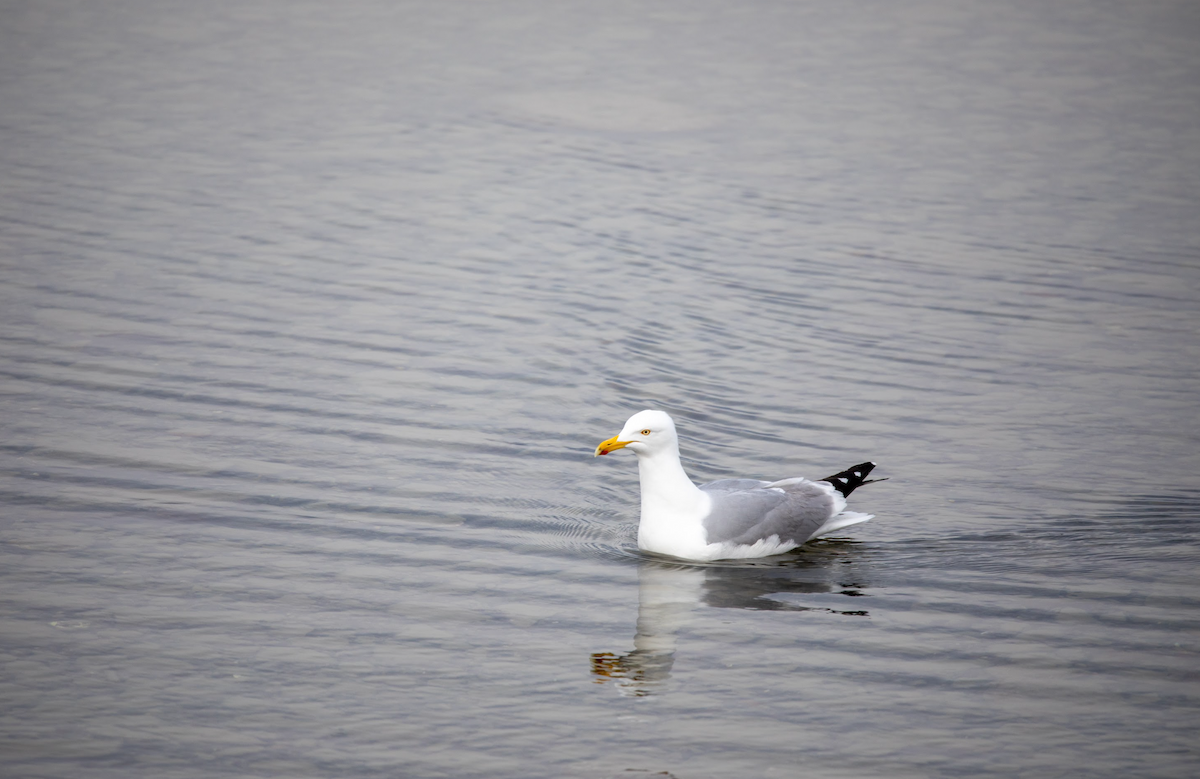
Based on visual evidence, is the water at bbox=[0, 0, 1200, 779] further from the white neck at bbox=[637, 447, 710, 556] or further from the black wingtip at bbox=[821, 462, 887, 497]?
the black wingtip at bbox=[821, 462, 887, 497]

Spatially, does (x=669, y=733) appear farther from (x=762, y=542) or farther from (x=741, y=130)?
(x=741, y=130)

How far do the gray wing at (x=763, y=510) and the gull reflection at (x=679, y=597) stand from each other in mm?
235

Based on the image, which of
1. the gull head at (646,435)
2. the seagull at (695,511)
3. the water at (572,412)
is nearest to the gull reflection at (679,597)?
the water at (572,412)

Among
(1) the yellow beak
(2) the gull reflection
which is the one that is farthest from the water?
(1) the yellow beak

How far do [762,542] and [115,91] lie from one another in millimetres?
17585

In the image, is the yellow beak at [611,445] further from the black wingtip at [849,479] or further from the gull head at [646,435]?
the black wingtip at [849,479]

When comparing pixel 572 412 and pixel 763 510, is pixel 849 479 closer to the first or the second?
pixel 763 510

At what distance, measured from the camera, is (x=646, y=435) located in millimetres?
9969

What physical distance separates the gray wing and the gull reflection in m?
0.23

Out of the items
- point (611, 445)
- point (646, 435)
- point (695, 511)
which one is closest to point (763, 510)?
point (695, 511)

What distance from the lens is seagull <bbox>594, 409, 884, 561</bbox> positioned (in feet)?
32.6

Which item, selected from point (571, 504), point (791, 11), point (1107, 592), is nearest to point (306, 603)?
point (571, 504)

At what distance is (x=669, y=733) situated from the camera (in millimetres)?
7699

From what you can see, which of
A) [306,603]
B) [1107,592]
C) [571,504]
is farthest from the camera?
[571,504]
